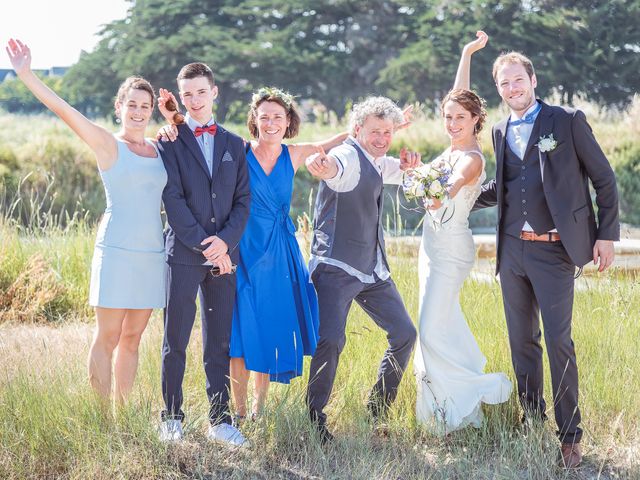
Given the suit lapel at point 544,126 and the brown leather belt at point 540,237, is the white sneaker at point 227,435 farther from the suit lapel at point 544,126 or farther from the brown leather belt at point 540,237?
the suit lapel at point 544,126

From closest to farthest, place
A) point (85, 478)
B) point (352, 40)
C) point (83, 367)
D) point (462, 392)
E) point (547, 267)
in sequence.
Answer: point (85, 478), point (547, 267), point (462, 392), point (83, 367), point (352, 40)

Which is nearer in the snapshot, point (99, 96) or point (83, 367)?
point (83, 367)

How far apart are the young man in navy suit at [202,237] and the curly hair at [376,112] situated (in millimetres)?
675

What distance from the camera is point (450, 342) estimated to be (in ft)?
16.4

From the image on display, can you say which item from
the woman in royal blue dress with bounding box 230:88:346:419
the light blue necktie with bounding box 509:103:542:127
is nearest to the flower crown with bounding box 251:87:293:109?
the woman in royal blue dress with bounding box 230:88:346:419

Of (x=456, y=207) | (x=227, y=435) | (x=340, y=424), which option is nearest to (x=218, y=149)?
(x=456, y=207)

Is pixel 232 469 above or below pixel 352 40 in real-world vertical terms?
below

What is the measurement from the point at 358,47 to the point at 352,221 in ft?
104

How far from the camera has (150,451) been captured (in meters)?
4.29

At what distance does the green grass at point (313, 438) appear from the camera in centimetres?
432

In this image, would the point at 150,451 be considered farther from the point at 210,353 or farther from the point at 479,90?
the point at 479,90

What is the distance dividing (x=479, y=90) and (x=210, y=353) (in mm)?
27908

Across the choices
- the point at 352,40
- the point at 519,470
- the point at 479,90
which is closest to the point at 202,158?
the point at 519,470

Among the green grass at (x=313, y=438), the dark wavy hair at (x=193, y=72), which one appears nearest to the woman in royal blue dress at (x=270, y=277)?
the green grass at (x=313, y=438)
